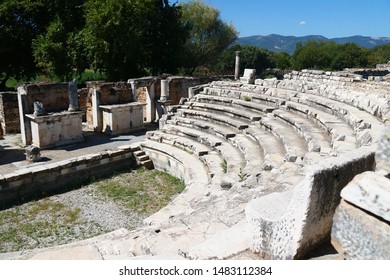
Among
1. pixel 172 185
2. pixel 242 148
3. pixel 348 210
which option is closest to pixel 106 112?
pixel 172 185

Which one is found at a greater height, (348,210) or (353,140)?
(348,210)

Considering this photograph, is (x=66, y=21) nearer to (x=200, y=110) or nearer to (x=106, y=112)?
(x=106, y=112)

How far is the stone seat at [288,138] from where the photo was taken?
6938 mm

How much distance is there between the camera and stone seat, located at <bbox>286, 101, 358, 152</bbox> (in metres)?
6.17

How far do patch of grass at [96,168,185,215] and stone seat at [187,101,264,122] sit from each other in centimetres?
284

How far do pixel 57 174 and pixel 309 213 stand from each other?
9.17 meters

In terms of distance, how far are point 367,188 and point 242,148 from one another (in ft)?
23.8

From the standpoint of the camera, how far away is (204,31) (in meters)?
32.2

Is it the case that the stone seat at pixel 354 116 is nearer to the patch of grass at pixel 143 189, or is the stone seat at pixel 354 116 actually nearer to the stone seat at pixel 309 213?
the stone seat at pixel 309 213

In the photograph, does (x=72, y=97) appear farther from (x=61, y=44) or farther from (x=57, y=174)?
(x=61, y=44)

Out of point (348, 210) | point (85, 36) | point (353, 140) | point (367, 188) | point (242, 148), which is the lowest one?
point (242, 148)

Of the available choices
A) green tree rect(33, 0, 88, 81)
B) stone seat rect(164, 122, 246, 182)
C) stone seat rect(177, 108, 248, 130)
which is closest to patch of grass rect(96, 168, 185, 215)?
stone seat rect(164, 122, 246, 182)

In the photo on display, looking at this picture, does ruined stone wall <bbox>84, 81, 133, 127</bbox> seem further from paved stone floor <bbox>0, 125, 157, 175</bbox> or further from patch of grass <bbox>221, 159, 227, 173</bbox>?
patch of grass <bbox>221, 159, 227, 173</bbox>

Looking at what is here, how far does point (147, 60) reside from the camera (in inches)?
893
